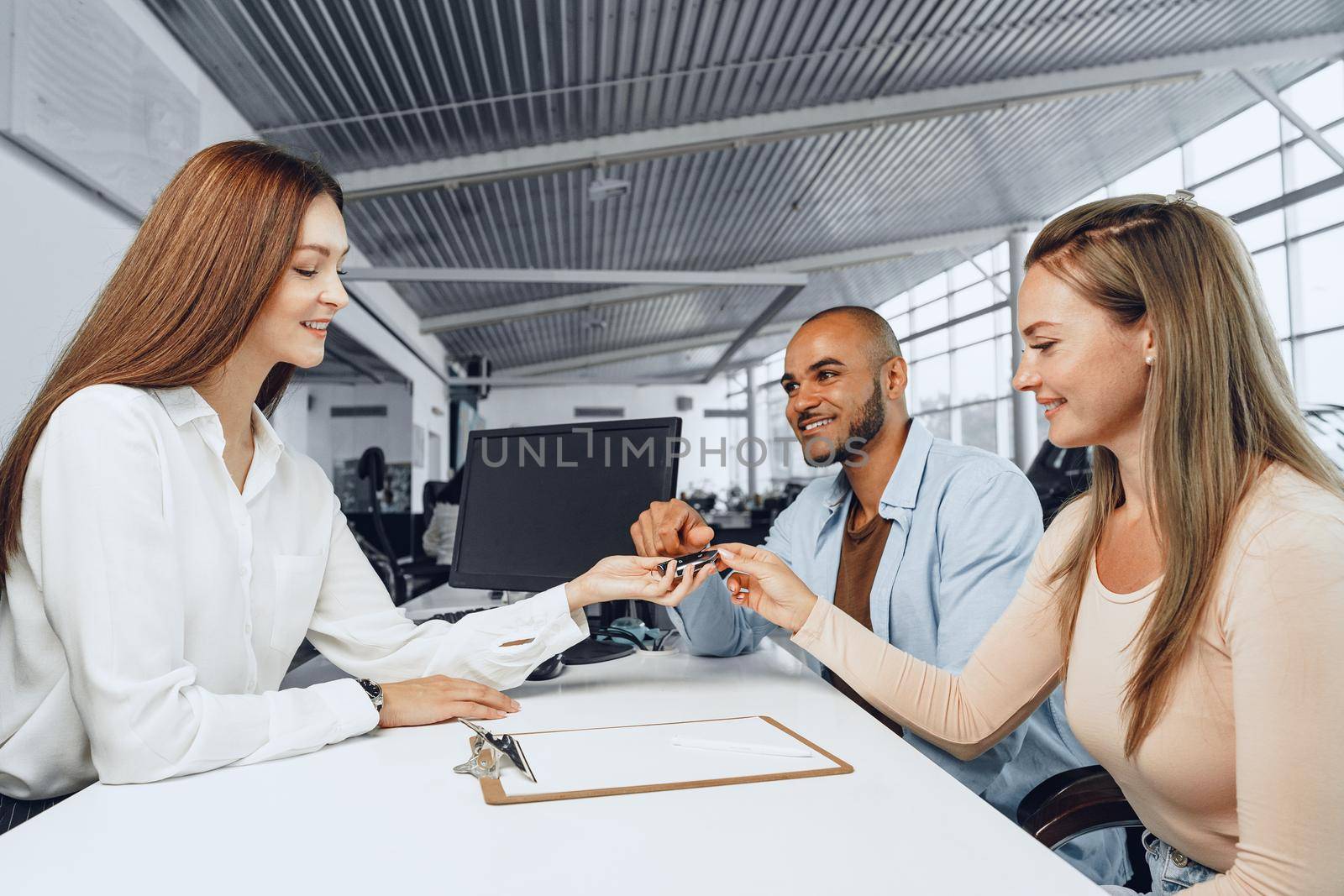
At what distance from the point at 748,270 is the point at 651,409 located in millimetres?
10208

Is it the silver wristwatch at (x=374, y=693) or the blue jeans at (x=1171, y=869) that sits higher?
the silver wristwatch at (x=374, y=693)

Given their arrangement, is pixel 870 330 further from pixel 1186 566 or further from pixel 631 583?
pixel 1186 566

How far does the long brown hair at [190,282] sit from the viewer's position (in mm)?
1208

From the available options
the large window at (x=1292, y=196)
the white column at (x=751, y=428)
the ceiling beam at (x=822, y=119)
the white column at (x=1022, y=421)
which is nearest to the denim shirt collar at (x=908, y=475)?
the large window at (x=1292, y=196)

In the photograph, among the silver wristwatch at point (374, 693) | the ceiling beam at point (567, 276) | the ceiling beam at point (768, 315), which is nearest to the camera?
the silver wristwatch at point (374, 693)

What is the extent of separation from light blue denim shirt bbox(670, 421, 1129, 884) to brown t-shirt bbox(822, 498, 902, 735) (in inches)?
1.2

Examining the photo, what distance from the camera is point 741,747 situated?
3.70ft

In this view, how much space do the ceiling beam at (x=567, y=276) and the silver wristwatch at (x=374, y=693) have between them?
17.8ft

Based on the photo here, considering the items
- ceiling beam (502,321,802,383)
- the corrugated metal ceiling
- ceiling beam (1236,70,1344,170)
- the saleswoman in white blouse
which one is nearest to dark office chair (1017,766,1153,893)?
the saleswoman in white blouse

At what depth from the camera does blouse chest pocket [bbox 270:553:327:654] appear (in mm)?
1407

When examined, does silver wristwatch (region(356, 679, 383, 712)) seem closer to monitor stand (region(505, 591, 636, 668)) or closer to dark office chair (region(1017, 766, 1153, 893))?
monitor stand (region(505, 591, 636, 668))

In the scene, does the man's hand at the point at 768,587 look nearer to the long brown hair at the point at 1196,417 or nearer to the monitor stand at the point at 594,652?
the monitor stand at the point at 594,652

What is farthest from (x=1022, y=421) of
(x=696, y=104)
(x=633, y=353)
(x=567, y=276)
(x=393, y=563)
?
(x=393, y=563)

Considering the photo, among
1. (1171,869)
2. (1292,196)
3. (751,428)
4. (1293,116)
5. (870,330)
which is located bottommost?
(1171,869)
